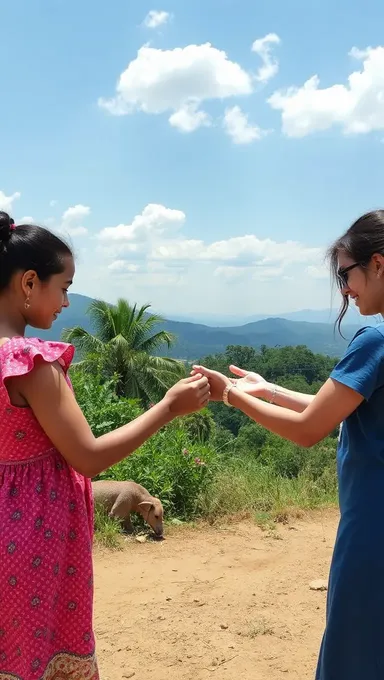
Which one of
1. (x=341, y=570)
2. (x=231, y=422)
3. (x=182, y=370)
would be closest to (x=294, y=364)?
(x=231, y=422)

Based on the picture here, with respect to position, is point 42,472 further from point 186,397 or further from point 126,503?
point 126,503

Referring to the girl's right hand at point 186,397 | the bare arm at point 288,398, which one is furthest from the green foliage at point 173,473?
the girl's right hand at point 186,397

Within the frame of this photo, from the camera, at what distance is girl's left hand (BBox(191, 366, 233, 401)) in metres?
2.23

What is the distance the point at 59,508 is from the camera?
1577 millimetres

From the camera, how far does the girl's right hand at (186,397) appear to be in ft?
5.99

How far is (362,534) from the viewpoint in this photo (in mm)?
1694

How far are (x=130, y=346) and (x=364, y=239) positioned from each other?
22206 mm

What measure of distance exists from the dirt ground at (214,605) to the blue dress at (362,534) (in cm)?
148

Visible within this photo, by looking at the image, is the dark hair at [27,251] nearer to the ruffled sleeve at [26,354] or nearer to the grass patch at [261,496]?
the ruffled sleeve at [26,354]

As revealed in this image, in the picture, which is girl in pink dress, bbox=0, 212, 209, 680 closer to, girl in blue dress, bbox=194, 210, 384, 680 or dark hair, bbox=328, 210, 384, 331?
girl in blue dress, bbox=194, 210, 384, 680

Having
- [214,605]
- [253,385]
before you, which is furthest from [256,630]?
[253,385]

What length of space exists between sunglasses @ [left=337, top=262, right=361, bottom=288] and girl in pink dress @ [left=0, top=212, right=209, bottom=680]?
0.74 metres

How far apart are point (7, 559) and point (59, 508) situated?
0.18 metres

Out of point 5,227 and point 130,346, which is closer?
point 5,227
